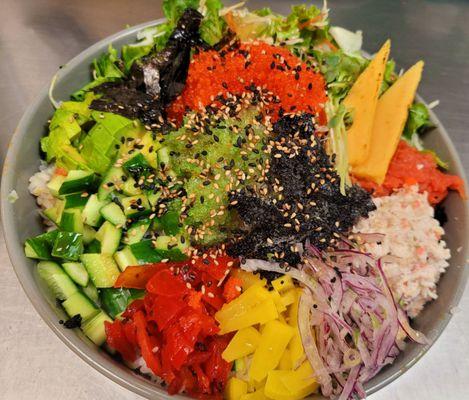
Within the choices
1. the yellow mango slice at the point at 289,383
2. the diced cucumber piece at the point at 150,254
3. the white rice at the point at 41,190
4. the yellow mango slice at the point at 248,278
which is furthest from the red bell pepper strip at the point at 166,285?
the white rice at the point at 41,190

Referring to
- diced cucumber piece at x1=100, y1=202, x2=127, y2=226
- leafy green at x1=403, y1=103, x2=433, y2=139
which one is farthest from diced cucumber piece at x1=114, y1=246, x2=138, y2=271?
leafy green at x1=403, y1=103, x2=433, y2=139

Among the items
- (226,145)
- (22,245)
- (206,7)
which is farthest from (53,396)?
(206,7)

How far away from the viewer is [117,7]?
3254 mm

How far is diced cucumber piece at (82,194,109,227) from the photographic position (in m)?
1.86

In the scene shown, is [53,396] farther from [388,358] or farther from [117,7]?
[117,7]

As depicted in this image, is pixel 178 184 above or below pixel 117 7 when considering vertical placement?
below

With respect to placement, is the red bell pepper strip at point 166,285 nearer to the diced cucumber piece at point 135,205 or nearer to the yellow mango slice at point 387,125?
the diced cucumber piece at point 135,205

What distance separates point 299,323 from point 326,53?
1.51m

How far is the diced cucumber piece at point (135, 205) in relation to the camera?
1.86 m

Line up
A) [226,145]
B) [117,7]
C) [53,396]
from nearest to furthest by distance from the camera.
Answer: [53,396], [226,145], [117,7]

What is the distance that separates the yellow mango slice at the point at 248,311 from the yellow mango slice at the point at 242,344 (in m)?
0.03

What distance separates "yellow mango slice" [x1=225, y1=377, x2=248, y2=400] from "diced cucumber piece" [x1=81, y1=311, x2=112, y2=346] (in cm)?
51

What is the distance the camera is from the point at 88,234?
188 cm

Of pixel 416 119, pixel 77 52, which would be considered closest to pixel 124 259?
pixel 416 119
